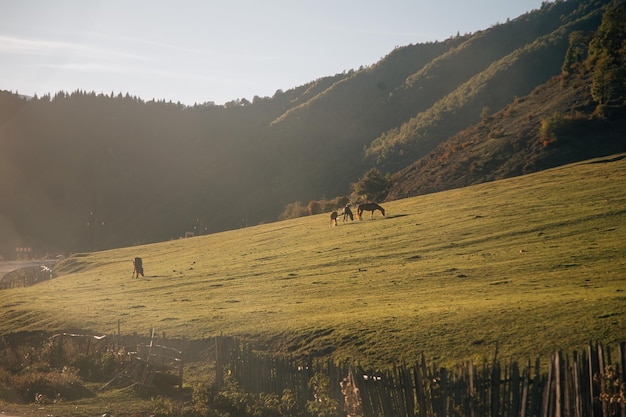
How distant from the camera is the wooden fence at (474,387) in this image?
13398 millimetres

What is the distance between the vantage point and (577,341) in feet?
67.7

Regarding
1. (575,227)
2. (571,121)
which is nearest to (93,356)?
(575,227)

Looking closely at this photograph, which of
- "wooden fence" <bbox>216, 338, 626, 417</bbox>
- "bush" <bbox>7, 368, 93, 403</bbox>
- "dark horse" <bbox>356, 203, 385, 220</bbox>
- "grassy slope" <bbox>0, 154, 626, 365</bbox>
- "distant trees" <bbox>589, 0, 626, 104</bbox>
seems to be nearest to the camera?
"wooden fence" <bbox>216, 338, 626, 417</bbox>

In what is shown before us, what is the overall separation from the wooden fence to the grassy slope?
358 centimetres

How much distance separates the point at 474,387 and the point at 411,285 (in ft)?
61.8

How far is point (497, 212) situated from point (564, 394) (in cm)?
3788

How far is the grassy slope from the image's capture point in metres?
23.5

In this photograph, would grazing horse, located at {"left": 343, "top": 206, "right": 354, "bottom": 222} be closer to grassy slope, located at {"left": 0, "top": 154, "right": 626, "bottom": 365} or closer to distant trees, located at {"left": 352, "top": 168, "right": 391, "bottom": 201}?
grassy slope, located at {"left": 0, "top": 154, "right": 626, "bottom": 365}

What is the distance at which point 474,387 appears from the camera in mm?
15312

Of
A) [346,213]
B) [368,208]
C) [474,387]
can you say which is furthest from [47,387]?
[346,213]

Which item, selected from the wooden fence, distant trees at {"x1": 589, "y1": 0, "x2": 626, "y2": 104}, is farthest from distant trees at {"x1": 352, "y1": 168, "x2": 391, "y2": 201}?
the wooden fence

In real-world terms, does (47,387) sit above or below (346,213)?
below

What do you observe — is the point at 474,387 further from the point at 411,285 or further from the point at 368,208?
the point at 368,208

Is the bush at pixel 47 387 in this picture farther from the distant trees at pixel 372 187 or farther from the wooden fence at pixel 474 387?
the distant trees at pixel 372 187
